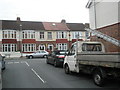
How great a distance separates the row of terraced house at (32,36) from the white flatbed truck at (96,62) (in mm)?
27257

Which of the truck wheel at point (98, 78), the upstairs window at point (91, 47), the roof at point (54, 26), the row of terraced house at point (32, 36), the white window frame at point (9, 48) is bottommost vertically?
the truck wheel at point (98, 78)

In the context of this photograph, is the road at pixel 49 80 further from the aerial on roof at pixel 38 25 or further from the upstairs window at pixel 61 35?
the upstairs window at pixel 61 35

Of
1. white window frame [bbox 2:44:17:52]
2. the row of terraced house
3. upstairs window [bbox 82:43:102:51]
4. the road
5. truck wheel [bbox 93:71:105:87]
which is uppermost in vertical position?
the row of terraced house

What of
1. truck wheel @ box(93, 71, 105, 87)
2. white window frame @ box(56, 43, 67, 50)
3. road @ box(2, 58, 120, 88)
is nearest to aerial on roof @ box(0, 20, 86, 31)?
white window frame @ box(56, 43, 67, 50)

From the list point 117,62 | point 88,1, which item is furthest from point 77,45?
point 88,1

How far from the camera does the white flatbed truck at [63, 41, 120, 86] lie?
6.26 m

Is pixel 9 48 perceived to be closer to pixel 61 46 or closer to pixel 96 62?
pixel 61 46

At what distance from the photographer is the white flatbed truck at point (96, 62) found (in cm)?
626

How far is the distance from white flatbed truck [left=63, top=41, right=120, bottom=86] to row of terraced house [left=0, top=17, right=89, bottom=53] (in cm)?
2726

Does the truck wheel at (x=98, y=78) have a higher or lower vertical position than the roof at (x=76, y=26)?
lower

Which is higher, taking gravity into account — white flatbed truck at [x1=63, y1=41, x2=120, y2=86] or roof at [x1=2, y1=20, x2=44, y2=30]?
roof at [x1=2, y1=20, x2=44, y2=30]

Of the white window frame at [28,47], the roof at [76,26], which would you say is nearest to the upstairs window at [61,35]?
the roof at [76,26]

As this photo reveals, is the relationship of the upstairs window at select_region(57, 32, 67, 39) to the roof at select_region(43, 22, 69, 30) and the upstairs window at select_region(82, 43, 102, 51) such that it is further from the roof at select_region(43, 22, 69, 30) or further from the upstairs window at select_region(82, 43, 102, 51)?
the upstairs window at select_region(82, 43, 102, 51)

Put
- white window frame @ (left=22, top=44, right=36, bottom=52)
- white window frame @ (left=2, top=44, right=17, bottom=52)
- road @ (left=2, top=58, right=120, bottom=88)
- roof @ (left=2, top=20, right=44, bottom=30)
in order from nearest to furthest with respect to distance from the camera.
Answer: road @ (left=2, top=58, right=120, bottom=88), white window frame @ (left=2, top=44, right=17, bottom=52), white window frame @ (left=22, top=44, right=36, bottom=52), roof @ (left=2, top=20, right=44, bottom=30)
